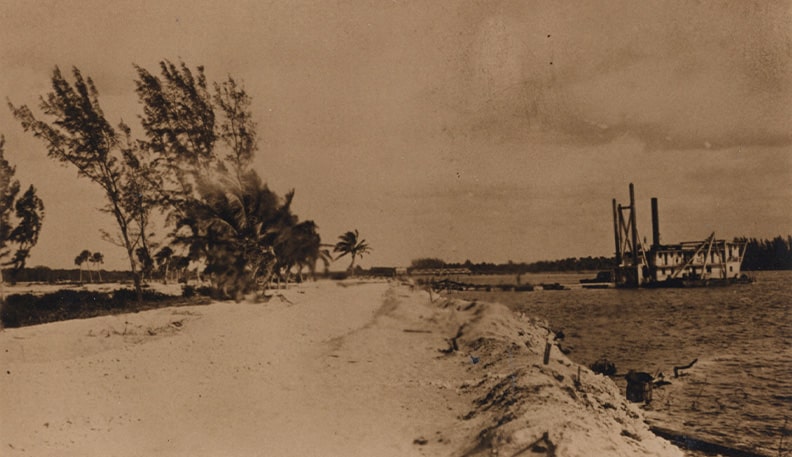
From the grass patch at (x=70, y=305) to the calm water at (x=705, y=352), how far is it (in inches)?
521

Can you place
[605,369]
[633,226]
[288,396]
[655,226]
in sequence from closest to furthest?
1. [288,396]
2. [605,369]
3. [633,226]
4. [655,226]

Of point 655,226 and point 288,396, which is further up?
point 655,226

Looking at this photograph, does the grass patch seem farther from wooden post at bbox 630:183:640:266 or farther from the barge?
the barge

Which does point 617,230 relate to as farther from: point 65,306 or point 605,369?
point 65,306

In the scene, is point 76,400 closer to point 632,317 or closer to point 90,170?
point 90,170

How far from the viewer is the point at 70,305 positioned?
16.0 meters

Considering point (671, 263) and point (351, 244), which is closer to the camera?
point (351, 244)

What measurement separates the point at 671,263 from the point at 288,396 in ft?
165

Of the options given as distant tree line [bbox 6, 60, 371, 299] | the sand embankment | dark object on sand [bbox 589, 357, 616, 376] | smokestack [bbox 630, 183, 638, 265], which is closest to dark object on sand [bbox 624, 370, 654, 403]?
the sand embankment

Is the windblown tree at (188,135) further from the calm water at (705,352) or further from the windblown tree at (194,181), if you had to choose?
the calm water at (705,352)

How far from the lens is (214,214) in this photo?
55.0ft

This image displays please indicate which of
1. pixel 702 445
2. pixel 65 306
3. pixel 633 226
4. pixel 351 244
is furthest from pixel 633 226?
pixel 65 306

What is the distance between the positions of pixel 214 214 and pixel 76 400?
9.62 metres

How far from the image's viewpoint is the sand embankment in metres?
6.56
